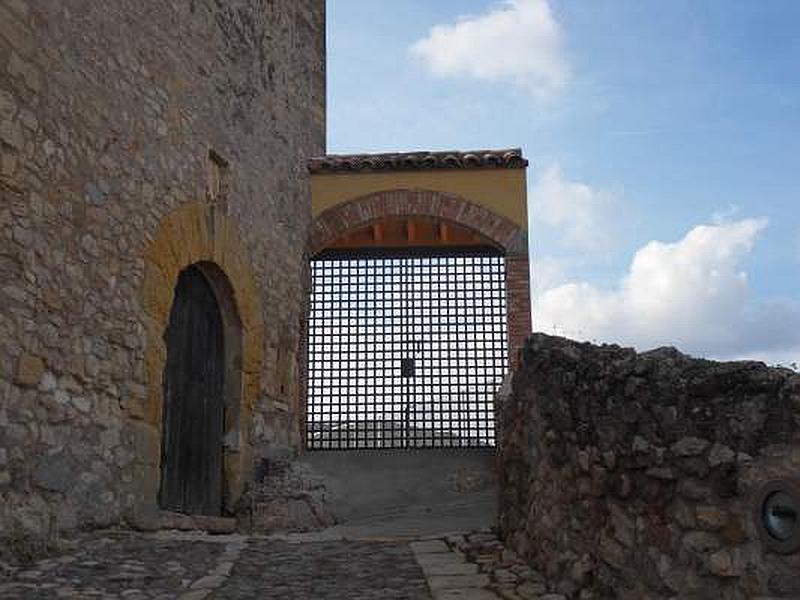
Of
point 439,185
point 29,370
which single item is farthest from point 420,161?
point 29,370

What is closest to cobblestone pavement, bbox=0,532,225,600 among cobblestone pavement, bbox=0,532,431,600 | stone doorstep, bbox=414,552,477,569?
cobblestone pavement, bbox=0,532,431,600

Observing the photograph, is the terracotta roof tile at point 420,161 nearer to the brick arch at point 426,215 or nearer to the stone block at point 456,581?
the brick arch at point 426,215

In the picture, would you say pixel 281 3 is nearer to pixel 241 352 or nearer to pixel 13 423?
pixel 241 352

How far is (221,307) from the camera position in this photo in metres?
8.12

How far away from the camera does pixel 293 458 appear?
9156mm

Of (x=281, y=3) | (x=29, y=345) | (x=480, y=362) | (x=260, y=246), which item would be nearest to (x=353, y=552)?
(x=29, y=345)

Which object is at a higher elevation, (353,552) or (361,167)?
(361,167)

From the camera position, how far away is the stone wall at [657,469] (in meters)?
2.66

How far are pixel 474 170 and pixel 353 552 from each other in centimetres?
618

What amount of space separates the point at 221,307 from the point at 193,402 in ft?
3.47

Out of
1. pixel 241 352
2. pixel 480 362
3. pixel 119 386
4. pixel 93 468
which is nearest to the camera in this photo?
pixel 93 468

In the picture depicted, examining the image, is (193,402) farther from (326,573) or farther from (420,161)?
(420,161)

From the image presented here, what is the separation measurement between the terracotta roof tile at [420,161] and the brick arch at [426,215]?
12.6 inches

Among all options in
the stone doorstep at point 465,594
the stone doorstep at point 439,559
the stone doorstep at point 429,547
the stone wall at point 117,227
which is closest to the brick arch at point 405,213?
the stone wall at point 117,227
